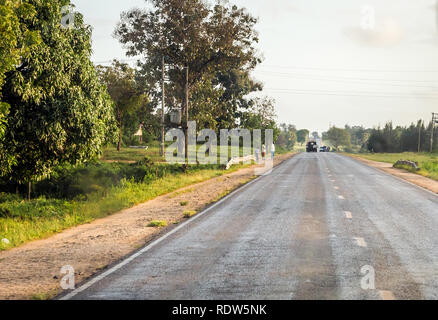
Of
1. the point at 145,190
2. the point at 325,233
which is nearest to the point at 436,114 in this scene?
the point at 145,190

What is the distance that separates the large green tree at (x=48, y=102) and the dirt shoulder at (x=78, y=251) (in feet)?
9.58

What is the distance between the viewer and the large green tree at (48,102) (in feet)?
49.9

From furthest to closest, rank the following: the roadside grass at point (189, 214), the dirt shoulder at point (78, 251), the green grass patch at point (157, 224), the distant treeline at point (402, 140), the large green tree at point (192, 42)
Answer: the distant treeline at point (402, 140)
the large green tree at point (192, 42)
the roadside grass at point (189, 214)
the green grass patch at point (157, 224)
the dirt shoulder at point (78, 251)

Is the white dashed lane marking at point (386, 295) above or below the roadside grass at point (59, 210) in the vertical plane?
above

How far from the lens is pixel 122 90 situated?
182 ft

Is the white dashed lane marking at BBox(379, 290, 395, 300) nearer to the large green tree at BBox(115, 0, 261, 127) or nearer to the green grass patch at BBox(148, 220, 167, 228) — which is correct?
the green grass patch at BBox(148, 220, 167, 228)

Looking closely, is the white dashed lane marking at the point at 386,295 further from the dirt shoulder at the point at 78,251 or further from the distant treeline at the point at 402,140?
the distant treeline at the point at 402,140

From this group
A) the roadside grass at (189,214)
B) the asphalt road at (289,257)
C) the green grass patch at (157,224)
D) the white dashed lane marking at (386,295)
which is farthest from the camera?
the roadside grass at (189,214)

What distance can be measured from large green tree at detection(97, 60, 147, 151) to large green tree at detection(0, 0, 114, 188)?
36616mm

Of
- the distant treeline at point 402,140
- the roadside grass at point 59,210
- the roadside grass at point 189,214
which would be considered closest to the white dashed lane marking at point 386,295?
the roadside grass at point 59,210

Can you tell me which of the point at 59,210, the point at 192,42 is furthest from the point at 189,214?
the point at 192,42

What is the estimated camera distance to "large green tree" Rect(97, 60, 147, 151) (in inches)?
2146

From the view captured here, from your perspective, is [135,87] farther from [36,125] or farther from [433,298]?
[433,298]
